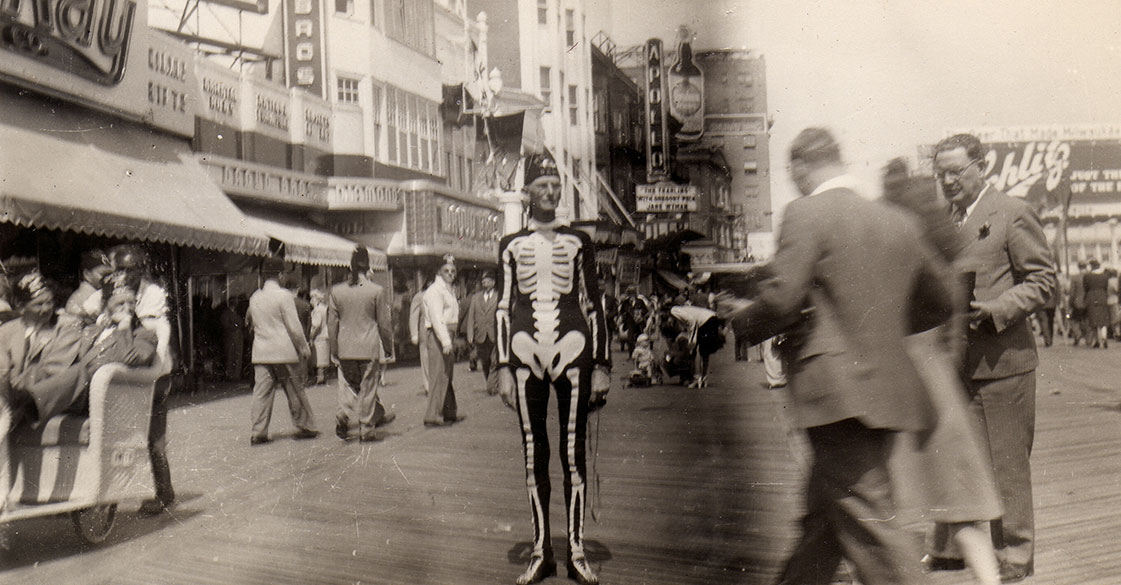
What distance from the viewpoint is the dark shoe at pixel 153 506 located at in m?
4.12

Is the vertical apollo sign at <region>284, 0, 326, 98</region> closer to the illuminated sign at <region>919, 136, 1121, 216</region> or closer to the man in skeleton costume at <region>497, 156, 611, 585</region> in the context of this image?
the man in skeleton costume at <region>497, 156, 611, 585</region>

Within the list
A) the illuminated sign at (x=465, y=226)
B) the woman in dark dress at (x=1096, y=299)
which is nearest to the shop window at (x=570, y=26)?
the illuminated sign at (x=465, y=226)

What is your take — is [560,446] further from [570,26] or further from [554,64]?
[570,26]

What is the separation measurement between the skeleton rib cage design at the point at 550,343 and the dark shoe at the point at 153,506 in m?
1.76

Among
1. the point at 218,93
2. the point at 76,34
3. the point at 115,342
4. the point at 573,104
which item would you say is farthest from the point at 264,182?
the point at 573,104

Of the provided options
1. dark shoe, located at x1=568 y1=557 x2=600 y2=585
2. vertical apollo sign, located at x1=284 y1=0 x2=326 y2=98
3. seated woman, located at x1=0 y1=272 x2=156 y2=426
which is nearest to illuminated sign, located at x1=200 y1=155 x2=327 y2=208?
vertical apollo sign, located at x1=284 y1=0 x2=326 y2=98

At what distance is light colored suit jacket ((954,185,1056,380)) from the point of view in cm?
342

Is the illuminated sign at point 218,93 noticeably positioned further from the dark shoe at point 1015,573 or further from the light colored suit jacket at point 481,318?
the dark shoe at point 1015,573

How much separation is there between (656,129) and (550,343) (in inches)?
54.7

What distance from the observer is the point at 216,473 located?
4293mm

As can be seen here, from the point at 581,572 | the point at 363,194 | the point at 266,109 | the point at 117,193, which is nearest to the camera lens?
the point at 581,572

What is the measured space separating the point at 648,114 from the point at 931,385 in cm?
189

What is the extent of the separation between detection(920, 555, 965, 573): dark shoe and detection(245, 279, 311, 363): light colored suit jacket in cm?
289

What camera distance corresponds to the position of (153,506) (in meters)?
4.15
